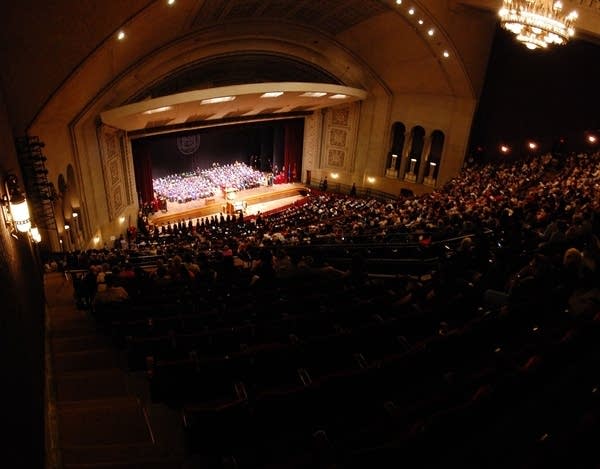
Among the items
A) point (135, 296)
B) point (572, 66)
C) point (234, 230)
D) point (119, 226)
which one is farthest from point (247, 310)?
point (572, 66)

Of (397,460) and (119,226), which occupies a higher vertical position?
(397,460)

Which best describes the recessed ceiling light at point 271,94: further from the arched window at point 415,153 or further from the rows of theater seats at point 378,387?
the rows of theater seats at point 378,387

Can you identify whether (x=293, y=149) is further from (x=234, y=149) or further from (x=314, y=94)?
(x=314, y=94)

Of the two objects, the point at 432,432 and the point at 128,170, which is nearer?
the point at 432,432

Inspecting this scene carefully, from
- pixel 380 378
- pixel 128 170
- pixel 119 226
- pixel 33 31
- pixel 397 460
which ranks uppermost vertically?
pixel 33 31

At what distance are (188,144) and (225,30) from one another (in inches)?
353

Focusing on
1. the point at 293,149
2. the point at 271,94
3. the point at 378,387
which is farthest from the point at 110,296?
the point at 293,149

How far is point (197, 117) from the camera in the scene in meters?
18.1

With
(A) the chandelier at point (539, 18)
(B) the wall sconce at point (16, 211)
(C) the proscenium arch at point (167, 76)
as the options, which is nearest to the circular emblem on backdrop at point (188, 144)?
(C) the proscenium arch at point (167, 76)

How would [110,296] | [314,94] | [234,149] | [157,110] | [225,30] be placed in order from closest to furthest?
[110,296] → [157,110] → [225,30] → [314,94] → [234,149]

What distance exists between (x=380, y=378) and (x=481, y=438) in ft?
2.76

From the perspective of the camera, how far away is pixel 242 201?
72.1 ft

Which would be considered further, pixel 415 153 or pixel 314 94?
pixel 415 153

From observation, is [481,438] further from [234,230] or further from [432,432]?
[234,230]
